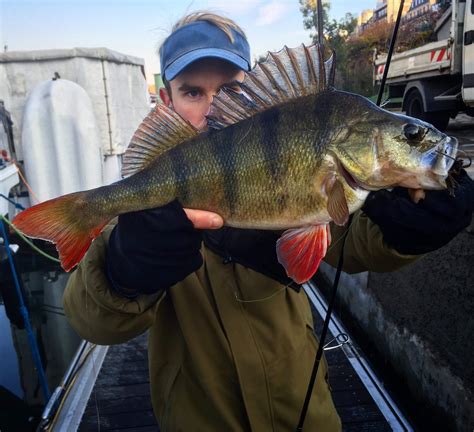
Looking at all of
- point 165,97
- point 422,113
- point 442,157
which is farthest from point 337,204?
point 422,113

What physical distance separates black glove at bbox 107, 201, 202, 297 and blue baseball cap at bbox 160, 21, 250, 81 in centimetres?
58

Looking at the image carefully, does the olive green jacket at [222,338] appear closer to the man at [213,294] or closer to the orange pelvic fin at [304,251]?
the man at [213,294]

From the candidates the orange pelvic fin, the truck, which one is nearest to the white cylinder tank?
the truck

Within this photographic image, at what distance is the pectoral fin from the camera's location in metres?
1.15

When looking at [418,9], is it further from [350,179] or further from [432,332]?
[350,179]

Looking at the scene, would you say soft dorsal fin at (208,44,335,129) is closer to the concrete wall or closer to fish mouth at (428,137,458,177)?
fish mouth at (428,137,458,177)

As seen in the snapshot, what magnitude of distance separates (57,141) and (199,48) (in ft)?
16.8

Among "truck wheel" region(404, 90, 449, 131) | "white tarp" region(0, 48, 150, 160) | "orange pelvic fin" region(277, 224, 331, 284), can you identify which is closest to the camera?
"orange pelvic fin" region(277, 224, 331, 284)

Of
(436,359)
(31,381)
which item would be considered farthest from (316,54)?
(31,381)

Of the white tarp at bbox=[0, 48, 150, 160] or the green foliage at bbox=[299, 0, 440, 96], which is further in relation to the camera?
the green foliage at bbox=[299, 0, 440, 96]

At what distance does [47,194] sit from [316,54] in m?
5.72

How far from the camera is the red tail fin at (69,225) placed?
1305 mm

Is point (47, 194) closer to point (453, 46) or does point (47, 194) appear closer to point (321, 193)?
point (321, 193)

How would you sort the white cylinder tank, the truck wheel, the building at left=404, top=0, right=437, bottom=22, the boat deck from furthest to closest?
the building at left=404, top=0, right=437, bottom=22, the truck wheel, the white cylinder tank, the boat deck
